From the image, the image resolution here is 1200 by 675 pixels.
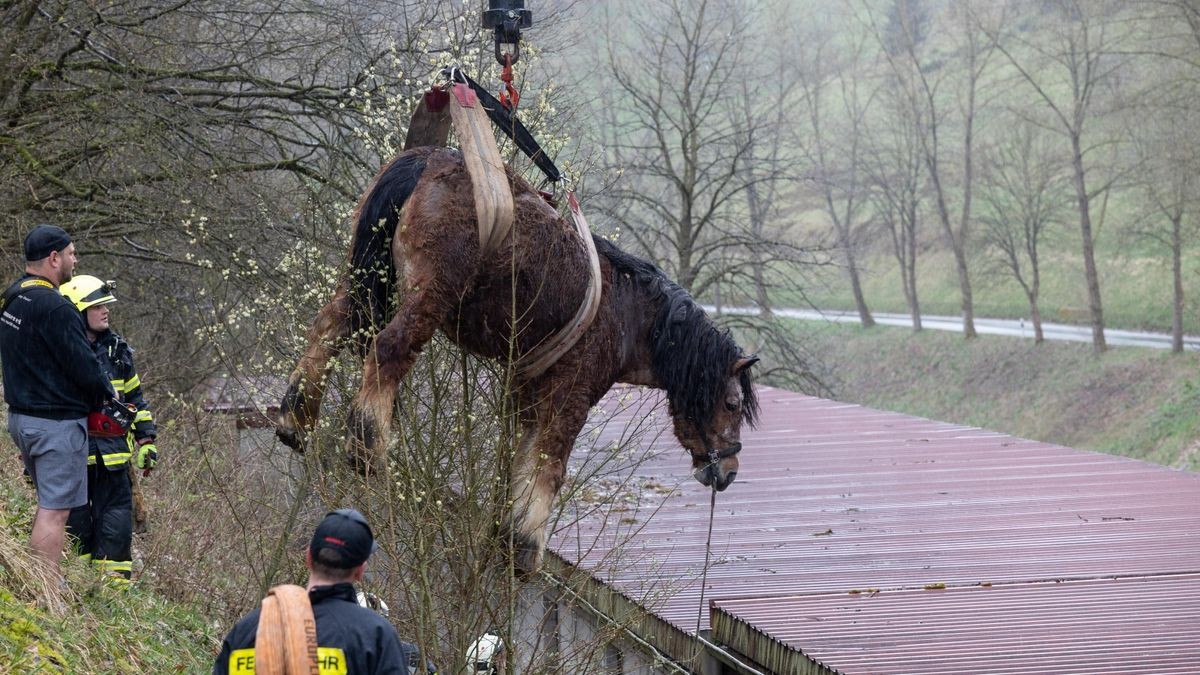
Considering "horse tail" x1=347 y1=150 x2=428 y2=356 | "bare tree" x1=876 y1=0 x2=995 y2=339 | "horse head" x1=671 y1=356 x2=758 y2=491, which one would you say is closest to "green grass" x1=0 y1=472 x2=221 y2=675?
"horse tail" x1=347 y1=150 x2=428 y2=356

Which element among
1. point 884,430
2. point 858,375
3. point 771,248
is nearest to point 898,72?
point 858,375

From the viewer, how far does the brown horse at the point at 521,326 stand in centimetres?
504

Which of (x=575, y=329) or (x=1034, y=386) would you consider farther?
(x=1034, y=386)

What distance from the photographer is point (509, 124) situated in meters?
5.75

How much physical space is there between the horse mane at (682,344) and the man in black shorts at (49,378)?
2.56 m

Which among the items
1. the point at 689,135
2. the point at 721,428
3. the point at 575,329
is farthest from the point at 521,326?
the point at 689,135

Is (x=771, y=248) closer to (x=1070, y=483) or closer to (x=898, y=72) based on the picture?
(x=1070, y=483)

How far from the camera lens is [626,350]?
227 inches

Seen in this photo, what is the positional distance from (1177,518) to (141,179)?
9419 millimetres

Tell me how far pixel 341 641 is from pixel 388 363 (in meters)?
1.68

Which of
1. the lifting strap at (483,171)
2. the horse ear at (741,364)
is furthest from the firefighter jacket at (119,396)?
the horse ear at (741,364)

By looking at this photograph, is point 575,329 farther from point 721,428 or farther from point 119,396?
point 119,396

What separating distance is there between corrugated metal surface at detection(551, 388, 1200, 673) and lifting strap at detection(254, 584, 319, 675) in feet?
8.19

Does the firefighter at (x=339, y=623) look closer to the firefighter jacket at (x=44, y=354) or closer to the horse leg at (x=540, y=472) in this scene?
the horse leg at (x=540, y=472)
